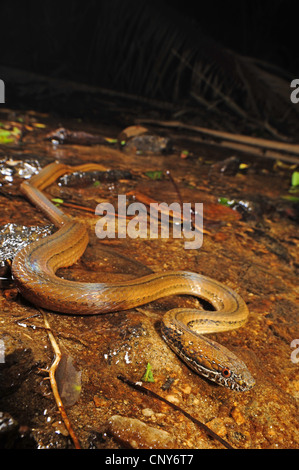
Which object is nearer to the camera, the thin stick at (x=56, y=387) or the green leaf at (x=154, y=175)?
the thin stick at (x=56, y=387)

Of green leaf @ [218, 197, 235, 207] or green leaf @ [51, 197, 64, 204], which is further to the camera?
green leaf @ [218, 197, 235, 207]

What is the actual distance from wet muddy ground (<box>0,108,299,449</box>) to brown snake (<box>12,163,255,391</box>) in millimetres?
97

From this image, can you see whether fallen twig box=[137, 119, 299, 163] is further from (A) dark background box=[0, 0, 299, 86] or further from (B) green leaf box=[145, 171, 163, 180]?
(A) dark background box=[0, 0, 299, 86]

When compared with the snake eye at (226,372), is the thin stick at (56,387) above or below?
above

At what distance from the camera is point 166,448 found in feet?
7.09

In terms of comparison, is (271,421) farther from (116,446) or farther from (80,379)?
(80,379)

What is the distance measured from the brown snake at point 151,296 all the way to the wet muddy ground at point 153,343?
0.10 m

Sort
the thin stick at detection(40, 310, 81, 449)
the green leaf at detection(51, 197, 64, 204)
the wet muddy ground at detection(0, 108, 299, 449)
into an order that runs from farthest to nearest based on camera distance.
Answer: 1. the green leaf at detection(51, 197, 64, 204)
2. the wet muddy ground at detection(0, 108, 299, 449)
3. the thin stick at detection(40, 310, 81, 449)

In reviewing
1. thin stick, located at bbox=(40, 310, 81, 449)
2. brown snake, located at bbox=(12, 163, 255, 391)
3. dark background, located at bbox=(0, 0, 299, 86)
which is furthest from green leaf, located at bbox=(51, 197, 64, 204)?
dark background, located at bbox=(0, 0, 299, 86)

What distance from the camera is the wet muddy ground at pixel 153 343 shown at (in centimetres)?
221

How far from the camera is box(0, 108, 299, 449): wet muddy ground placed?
221 centimetres

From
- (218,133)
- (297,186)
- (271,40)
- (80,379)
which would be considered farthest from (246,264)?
(271,40)

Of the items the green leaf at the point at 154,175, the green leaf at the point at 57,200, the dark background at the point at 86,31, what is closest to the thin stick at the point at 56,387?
the green leaf at the point at 57,200

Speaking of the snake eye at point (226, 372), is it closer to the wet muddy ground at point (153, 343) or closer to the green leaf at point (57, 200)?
the wet muddy ground at point (153, 343)
